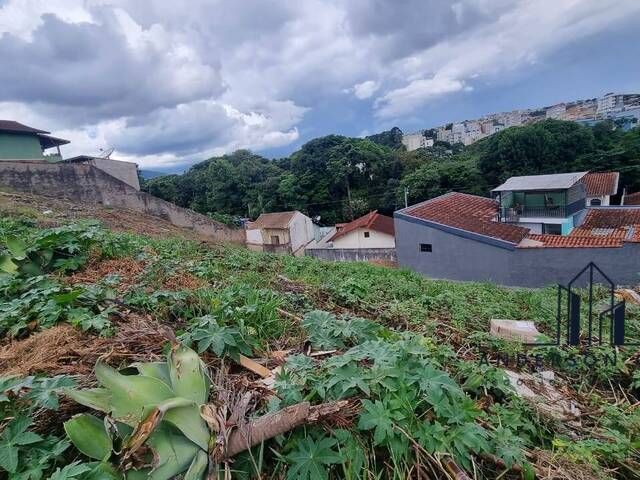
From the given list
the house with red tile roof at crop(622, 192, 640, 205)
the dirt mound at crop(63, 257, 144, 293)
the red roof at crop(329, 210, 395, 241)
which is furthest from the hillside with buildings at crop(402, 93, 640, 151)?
the dirt mound at crop(63, 257, 144, 293)

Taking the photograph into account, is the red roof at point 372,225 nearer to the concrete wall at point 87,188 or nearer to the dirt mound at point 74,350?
the concrete wall at point 87,188

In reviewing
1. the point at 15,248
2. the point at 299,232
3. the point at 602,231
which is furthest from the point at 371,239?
the point at 15,248

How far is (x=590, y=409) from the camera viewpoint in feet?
6.14

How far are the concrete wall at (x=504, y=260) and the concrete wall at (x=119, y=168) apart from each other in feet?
35.0

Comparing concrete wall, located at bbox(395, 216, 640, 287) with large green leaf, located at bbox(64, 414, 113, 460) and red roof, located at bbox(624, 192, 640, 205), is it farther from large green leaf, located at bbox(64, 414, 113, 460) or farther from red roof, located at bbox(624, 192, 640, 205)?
red roof, located at bbox(624, 192, 640, 205)

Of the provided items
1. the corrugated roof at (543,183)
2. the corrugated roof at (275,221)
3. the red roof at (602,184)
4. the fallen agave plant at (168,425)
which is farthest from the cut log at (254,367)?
the red roof at (602,184)

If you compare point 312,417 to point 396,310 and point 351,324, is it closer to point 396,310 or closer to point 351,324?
point 351,324

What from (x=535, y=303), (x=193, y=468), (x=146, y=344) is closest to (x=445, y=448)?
(x=193, y=468)

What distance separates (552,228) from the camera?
1486 cm

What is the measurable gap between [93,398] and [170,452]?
1.21ft

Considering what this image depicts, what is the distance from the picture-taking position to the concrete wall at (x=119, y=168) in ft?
42.5

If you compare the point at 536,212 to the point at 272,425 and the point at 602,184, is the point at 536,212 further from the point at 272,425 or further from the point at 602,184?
the point at 272,425

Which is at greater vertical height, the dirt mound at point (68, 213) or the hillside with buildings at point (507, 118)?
the hillside with buildings at point (507, 118)

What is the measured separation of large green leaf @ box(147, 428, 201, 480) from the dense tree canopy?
1076 inches
